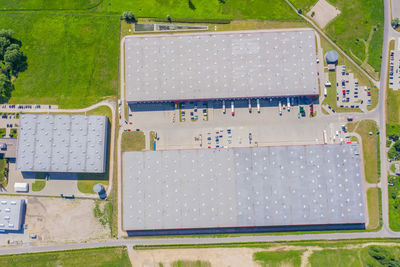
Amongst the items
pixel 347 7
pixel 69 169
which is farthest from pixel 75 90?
pixel 347 7

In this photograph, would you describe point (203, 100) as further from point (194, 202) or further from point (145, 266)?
point (145, 266)

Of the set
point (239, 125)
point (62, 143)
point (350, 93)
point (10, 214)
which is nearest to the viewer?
A: point (10, 214)

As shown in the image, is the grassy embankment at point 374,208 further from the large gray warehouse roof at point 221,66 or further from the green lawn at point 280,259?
the large gray warehouse roof at point 221,66

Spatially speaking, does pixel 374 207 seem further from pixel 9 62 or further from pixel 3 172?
pixel 9 62

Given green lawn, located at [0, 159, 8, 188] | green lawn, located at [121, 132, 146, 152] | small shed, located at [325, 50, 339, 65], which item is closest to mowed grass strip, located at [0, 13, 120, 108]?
green lawn, located at [121, 132, 146, 152]

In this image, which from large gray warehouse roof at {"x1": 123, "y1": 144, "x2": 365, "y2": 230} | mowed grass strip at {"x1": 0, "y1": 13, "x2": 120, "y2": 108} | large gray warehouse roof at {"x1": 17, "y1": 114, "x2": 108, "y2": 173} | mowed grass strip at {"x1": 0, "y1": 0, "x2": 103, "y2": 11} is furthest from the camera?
mowed grass strip at {"x1": 0, "y1": 0, "x2": 103, "y2": 11}

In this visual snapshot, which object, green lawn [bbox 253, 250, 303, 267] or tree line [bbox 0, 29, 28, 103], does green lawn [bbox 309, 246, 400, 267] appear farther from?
tree line [bbox 0, 29, 28, 103]

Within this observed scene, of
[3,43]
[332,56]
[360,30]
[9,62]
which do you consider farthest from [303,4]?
[3,43]

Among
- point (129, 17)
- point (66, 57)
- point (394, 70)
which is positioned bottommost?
point (394, 70)
